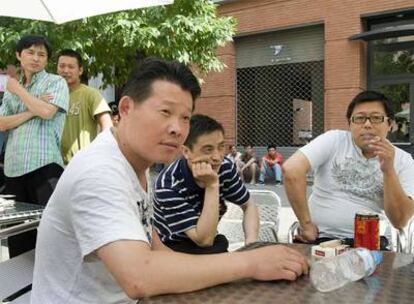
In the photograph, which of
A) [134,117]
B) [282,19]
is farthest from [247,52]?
[134,117]

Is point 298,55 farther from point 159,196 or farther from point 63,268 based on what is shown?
point 63,268

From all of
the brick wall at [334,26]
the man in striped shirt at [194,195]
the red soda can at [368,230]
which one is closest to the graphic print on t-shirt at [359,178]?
the man in striped shirt at [194,195]

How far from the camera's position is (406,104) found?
12.3 meters

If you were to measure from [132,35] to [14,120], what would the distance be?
527cm

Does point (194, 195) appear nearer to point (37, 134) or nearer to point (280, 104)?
point (37, 134)

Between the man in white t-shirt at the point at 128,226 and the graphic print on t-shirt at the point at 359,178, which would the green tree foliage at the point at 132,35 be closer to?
the graphic print on t-shirt at the point at 359,178

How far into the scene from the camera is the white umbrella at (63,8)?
4039 millimetres

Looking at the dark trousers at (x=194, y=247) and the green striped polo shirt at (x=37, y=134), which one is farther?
the green striped polo shirt at (x=37, y=134)

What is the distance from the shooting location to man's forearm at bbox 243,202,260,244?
9.56 ft

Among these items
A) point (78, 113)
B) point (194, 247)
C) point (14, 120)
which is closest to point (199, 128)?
point (194, 247)

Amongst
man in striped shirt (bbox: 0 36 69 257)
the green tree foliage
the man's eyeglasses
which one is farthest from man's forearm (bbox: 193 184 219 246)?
the green tree foliage

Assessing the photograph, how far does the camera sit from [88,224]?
139 centimetres

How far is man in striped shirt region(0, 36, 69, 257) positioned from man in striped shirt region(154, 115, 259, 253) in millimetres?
1110

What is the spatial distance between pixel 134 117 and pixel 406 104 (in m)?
11.9
